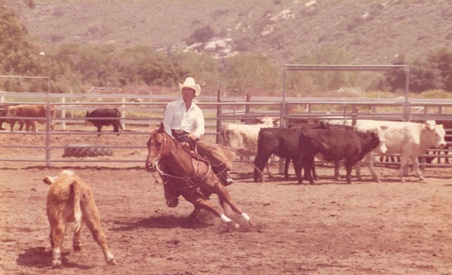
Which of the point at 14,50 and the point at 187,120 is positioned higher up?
the point at 14,50

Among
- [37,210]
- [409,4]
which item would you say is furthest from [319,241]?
[409,4]

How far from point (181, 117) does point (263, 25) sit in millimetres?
92955

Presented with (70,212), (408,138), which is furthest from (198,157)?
(408,138)

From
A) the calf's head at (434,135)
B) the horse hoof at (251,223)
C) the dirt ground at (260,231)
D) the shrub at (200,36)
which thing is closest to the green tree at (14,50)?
the dirt ground at (260,231)

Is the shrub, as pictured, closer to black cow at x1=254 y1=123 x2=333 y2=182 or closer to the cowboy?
black cow at x1=254 y1=123 x2=333 y2=182

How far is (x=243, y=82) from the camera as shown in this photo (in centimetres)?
4072

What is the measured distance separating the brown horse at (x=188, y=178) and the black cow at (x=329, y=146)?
14.3ft

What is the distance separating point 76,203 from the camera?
5324 mm

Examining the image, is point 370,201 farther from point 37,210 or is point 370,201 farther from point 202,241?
point 37,210

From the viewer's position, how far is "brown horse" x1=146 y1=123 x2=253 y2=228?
6.66 meters

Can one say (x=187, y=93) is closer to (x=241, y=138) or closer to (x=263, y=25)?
(x=241, y=138)

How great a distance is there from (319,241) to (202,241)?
1.21 metres

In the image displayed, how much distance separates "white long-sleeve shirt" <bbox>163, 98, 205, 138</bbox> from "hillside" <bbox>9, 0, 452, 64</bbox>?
57.7 metres

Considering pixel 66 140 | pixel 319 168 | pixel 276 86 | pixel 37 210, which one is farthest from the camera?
pixel 276 86
